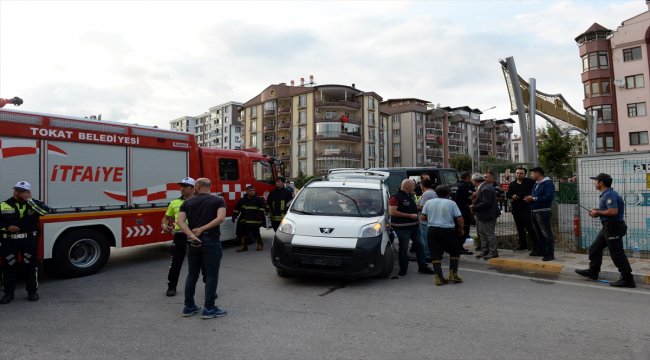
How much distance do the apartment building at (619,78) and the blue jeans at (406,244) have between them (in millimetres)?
37667

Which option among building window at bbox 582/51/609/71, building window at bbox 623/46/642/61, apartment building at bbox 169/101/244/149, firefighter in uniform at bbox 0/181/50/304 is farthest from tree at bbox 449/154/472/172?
firefighter in uniform at bbox 0/181/50/304

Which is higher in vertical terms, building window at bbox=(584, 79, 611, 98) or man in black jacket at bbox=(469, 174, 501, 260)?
building window at bbox=(584, 79, 611, 98)

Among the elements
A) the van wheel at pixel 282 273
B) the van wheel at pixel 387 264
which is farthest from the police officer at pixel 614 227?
the van wheel at pixel 282 273

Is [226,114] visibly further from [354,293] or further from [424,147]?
[354,293]

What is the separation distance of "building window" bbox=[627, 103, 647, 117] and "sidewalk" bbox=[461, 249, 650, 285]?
37.2 m

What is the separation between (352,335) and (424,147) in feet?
243

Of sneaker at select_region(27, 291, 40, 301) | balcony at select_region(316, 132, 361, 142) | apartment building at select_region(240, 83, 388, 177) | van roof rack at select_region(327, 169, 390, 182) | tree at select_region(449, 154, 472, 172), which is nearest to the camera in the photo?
sneaker at select_region(27, 291, 40, 301)

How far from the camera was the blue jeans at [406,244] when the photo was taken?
7062 millimetres

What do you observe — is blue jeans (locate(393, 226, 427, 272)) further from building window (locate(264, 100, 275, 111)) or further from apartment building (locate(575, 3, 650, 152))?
building window (locate(264, 100, 275, 111))

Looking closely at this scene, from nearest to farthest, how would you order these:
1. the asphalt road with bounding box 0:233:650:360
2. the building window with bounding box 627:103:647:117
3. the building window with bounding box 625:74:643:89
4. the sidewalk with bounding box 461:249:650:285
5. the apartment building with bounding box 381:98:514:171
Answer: the asphalt road with bounding box 0:233:650:360 < the sidewalk with bounding box 461:249:650:285 < the building window with bounding box 627:103:647:117 < the building window with bounding box 625:74:643:89 < the apartment building with bounding box 381:98:514:171

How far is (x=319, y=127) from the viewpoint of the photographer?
60.5 m

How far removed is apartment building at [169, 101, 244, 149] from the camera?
325 feet

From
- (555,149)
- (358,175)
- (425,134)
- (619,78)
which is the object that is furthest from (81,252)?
(425,134)

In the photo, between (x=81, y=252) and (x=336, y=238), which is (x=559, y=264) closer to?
(x=336, y=238)
